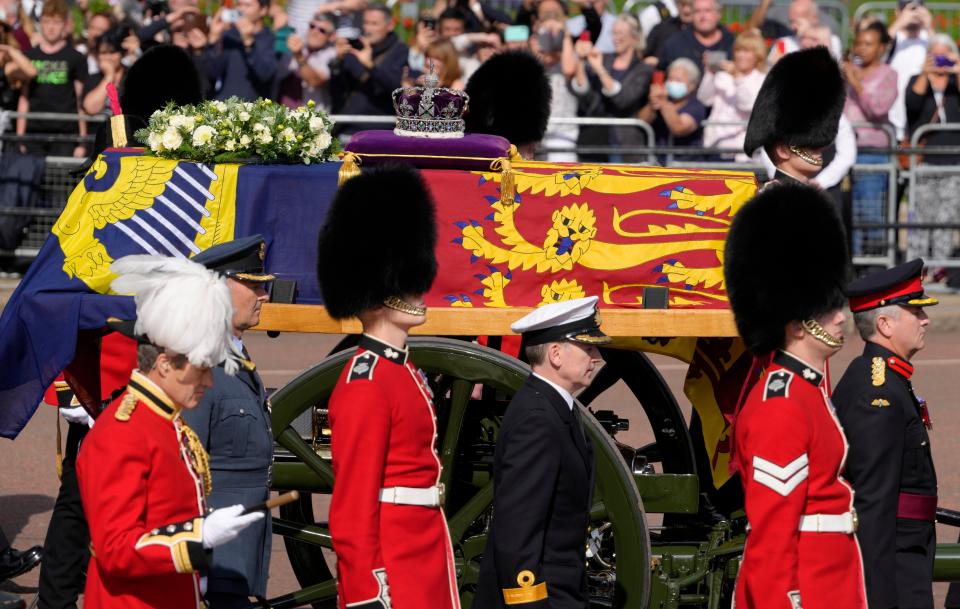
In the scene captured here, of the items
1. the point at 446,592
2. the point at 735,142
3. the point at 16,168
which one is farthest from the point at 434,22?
the point at 446,592

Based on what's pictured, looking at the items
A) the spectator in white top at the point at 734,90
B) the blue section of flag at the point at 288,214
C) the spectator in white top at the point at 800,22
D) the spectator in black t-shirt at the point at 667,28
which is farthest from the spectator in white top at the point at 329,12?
the blue section of flag at the point at 288,214

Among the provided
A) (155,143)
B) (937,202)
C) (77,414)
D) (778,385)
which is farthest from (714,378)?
(937,202)

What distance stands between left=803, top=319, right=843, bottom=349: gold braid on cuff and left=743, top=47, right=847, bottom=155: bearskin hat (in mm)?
1611

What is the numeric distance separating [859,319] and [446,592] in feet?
5.35

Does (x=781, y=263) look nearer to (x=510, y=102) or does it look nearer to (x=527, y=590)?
(x=527, y=590)

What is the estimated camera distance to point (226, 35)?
13.0 metres

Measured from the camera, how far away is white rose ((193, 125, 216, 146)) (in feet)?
19.8

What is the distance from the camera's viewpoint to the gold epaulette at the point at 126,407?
4.19 meters

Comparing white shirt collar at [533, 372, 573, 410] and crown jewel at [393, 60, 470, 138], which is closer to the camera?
white shirt collar at [533, 372, 573, 410]

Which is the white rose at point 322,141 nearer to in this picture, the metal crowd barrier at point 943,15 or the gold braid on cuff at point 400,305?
the gold braid on cuff at point 400,305

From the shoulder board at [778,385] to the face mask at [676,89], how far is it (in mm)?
8049

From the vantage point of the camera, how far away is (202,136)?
19.8 ft

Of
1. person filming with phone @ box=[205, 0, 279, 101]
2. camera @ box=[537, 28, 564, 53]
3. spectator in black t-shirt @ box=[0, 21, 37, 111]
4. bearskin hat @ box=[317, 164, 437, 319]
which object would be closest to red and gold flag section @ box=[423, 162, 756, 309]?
bearskin hat @ box=[317, 164, 437, 319]

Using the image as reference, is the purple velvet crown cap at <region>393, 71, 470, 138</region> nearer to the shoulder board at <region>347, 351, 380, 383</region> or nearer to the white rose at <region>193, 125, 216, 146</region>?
the white rose at <region>193, 125, 216, 146</region>
